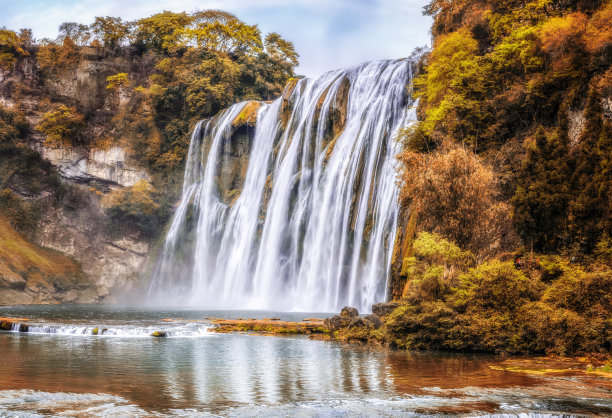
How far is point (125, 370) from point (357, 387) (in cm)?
579

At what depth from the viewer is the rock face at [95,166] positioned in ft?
198

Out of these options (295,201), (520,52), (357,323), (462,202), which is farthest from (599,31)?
(295,201)

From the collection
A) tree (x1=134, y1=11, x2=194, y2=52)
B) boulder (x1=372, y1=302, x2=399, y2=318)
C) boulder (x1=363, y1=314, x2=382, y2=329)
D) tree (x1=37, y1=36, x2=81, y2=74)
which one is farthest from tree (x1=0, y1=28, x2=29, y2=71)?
boulder (x1=363, y1=314, x2=382, y2=329)

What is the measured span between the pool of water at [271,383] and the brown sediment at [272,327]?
14.2 ft

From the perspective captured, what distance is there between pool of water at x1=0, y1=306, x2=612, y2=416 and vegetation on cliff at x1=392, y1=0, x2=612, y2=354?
194 centimetres

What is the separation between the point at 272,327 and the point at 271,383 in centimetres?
1199

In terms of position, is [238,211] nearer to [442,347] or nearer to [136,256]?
[136,256]

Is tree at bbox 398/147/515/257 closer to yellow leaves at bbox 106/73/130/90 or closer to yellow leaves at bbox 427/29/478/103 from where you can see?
yellow leaves at bbox 427/29/478/103

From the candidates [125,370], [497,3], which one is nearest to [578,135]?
[497,3]

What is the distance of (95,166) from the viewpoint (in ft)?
199

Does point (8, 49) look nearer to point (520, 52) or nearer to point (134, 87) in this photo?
point (134, 87)

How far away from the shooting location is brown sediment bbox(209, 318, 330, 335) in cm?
2349

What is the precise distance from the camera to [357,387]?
11.9 metres

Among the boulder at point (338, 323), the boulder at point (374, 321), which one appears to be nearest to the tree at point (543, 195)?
the boulder at point (374, 321)
